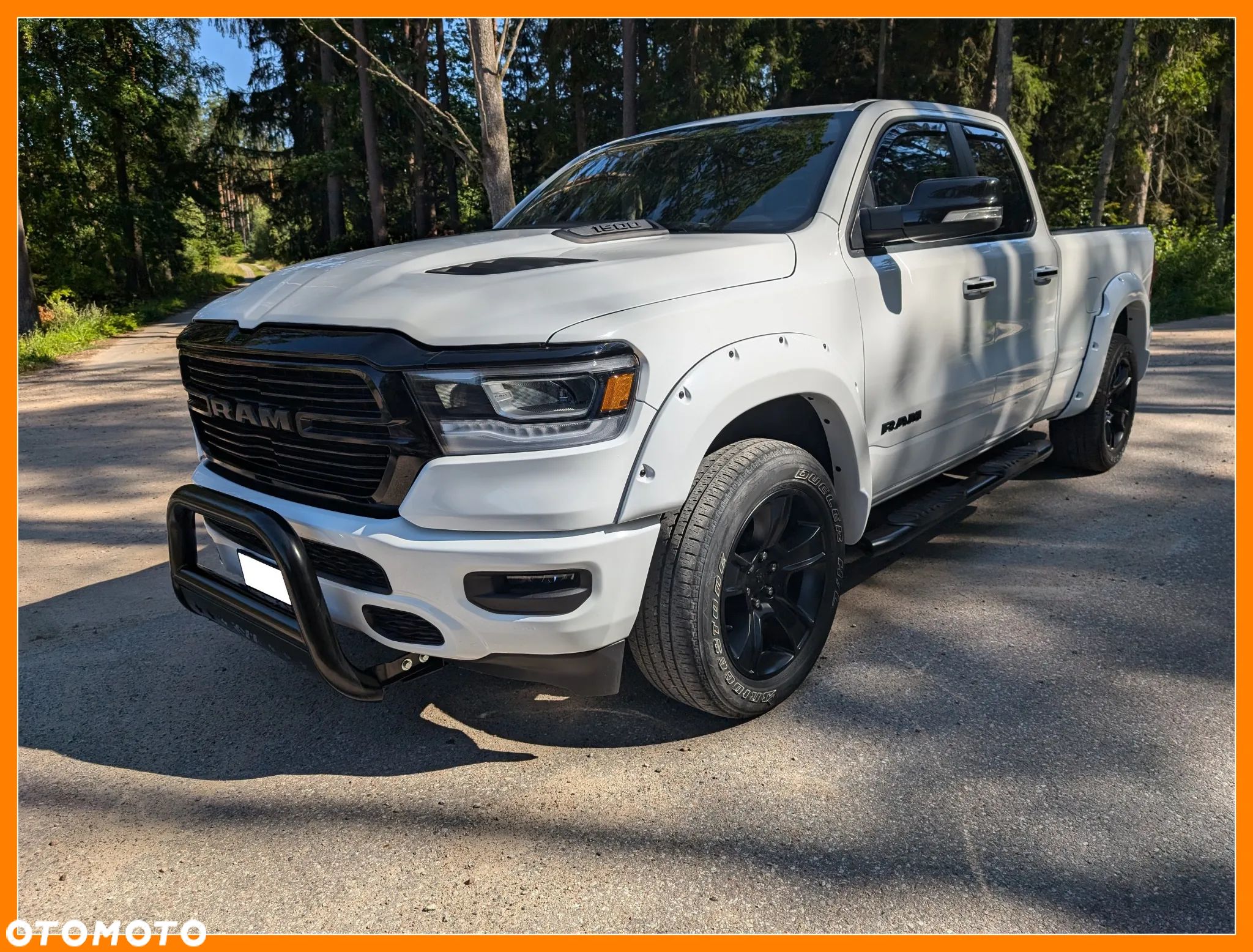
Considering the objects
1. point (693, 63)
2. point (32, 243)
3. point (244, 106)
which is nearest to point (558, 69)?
point (693, 63)

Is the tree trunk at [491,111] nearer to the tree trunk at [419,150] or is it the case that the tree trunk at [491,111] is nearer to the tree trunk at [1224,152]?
the tree trunk at [419,150]

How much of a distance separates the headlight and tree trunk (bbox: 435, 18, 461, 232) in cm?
2603

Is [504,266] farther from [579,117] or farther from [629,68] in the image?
[579,117]

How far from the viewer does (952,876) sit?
219cm

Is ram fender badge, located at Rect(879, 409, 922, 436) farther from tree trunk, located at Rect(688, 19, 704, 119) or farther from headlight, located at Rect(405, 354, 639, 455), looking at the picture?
tree trunk, located at Rect(688, 19, 704, 119)

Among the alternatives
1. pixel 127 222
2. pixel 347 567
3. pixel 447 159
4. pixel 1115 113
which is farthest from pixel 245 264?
pixel 347 567

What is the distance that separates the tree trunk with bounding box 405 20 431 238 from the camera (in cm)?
2372

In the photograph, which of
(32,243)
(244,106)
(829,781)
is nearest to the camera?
(829,781)

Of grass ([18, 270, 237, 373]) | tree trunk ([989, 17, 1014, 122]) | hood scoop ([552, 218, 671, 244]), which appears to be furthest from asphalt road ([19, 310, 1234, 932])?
tree trunk ([989, 17, 1014, 122])

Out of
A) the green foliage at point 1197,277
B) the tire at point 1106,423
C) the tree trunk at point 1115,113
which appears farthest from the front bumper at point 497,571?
the tree trunk at point 1115,113

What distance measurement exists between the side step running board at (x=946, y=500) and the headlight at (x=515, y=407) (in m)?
1.54

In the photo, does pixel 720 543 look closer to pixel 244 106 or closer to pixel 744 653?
pixel 744 653

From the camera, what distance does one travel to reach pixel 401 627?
2.45 meters

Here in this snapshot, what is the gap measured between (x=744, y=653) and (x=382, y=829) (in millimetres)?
1172
